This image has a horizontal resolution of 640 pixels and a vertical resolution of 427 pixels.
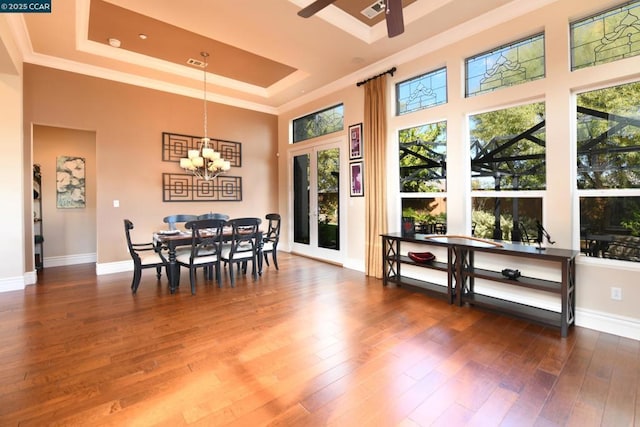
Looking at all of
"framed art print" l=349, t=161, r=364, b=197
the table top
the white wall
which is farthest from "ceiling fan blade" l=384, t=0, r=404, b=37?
the white wall

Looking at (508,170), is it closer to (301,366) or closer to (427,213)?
(427,213)

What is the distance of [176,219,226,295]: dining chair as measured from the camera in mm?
4003

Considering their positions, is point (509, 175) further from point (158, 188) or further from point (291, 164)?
point (158, 188)

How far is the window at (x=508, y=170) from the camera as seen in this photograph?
3.36 meters

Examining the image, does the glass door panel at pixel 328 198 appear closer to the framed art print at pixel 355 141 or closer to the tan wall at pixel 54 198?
the framed art print at pixel 355 141

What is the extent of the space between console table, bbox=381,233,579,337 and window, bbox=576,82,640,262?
34 centimetres

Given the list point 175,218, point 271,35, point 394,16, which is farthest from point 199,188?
point 394,16

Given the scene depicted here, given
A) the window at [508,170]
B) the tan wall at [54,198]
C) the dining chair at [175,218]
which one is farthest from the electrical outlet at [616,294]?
the tan wall at [54,198]

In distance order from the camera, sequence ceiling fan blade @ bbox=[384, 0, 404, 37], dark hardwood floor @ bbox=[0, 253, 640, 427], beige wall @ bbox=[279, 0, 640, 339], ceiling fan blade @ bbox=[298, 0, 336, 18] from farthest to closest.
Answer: beige wall @ bbox=[279, 0, 640, 339], ceiling fan blade @ bbox=[298, 0, 336, 18], ceiling fan blade @ bbox=[384, 0, 404, 37], dark hardwood floor @ bbox=[0, 253, 640, 427]

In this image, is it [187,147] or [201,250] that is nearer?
[201,250]

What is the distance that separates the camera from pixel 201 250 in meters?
4.45

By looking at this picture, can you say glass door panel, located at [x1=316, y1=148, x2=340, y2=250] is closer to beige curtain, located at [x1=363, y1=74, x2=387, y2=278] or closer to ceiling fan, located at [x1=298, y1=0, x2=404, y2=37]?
beige curtain, located at [x1=363, y1=74, x2=387, y2=278]

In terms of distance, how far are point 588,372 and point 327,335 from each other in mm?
1942

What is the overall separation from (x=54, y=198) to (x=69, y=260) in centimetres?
122
